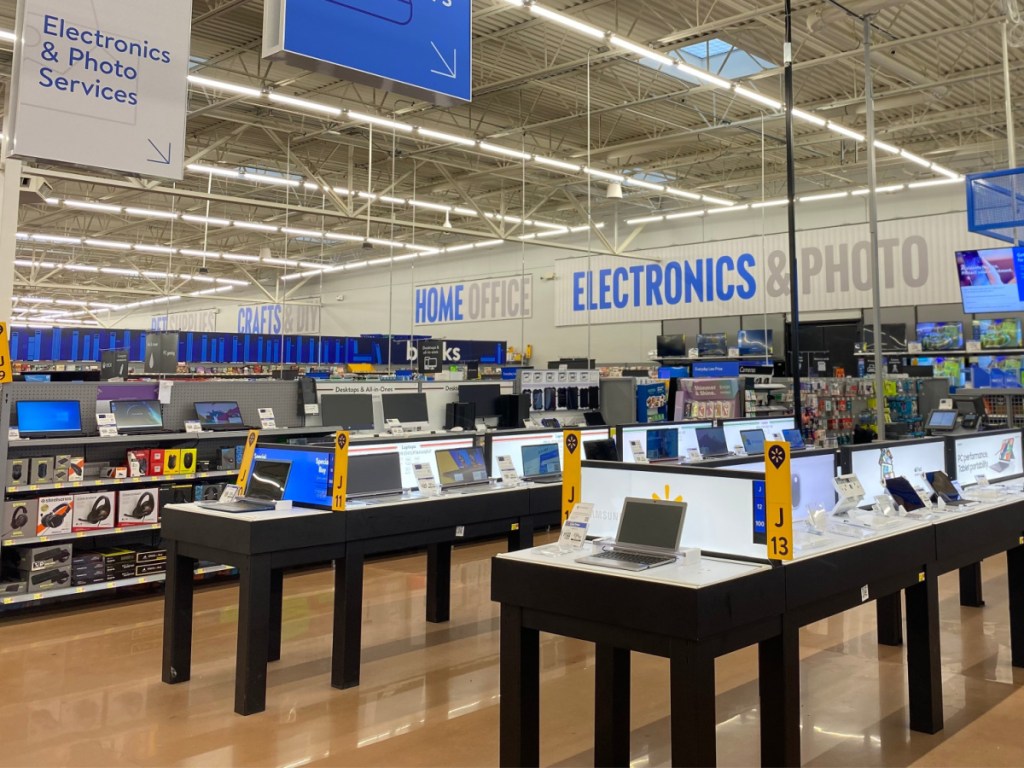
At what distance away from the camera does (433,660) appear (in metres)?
4.71

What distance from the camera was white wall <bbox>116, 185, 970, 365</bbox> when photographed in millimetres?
15898

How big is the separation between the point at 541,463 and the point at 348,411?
2.48 m

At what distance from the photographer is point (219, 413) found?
686 centimetres

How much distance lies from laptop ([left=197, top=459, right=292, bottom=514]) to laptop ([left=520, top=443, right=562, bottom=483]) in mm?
1809

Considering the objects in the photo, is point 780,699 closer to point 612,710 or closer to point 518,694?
point 612,710

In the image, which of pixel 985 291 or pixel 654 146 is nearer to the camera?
pixel 985 291

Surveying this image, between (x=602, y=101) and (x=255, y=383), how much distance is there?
26.1 feet

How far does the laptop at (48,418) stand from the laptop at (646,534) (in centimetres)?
437

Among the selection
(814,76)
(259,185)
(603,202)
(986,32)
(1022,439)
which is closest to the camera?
(1022,439)

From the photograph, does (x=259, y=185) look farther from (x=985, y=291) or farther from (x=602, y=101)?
(x=985, y=291)

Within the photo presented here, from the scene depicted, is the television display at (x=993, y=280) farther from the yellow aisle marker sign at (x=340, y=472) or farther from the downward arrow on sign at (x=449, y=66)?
the yellow aisle marker sign at (x=340, y=472)

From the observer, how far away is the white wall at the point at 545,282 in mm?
15898

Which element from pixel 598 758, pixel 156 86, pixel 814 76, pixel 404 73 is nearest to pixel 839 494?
pixel 598 758

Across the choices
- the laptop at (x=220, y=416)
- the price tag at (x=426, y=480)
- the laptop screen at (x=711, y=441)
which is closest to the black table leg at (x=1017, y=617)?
the laptop screen at (x=711, y=441)
